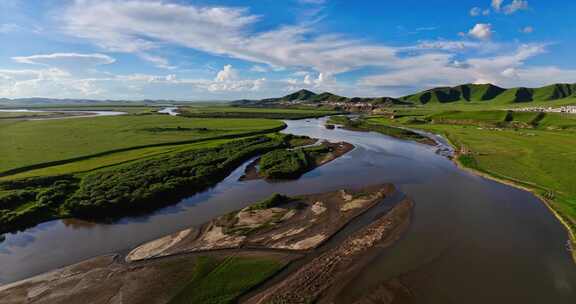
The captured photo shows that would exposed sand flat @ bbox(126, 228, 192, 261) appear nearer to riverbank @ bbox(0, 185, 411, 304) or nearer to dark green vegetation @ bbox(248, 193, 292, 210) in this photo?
riverbank @ bbox(0, 185, 411, 304)

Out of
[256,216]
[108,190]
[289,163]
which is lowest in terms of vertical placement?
[256,216]

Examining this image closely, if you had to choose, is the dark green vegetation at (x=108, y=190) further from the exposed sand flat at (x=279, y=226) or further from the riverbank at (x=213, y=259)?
the exposed sand flat at (x=279, y=226)

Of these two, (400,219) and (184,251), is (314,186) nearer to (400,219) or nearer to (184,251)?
(400,219)

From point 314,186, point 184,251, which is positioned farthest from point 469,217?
point 184,251

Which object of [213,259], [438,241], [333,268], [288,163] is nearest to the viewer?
[333,268]

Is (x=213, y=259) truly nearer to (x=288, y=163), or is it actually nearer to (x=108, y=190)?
(x=108, y=190)

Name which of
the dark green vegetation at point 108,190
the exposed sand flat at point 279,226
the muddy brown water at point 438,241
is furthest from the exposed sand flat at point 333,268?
the dark green vegetation at point 108,190

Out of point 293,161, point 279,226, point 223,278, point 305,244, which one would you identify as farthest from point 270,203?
point 293,161

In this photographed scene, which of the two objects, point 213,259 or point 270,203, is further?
point 270,203
